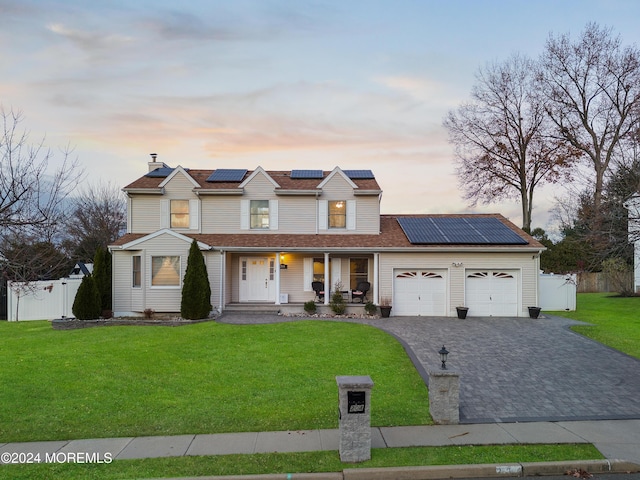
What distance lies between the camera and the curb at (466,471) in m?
4.94

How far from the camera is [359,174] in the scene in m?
21.1

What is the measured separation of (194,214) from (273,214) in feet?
13.2

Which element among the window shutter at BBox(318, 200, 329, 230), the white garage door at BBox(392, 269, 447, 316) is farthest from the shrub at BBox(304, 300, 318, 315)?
the window shutter at BBox(318, 200, 329, 230)

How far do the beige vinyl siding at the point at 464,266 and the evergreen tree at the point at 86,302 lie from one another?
1284 centimetres

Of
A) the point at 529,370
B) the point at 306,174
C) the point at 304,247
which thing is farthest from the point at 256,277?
the point at 529,370

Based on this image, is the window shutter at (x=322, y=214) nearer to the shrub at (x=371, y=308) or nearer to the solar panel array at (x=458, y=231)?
the solar panel array at (x=458, y=231)

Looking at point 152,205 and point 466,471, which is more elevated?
point 152,205

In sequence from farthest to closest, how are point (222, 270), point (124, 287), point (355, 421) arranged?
A: point (222, 270)
point (124, 287)
point (355, 421)

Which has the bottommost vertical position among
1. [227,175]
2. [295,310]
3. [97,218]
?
[295,310]

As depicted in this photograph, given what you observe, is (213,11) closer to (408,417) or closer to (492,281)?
(408,417)

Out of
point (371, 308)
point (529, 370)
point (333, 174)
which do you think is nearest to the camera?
point (529, 370)

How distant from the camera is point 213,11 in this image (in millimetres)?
13891

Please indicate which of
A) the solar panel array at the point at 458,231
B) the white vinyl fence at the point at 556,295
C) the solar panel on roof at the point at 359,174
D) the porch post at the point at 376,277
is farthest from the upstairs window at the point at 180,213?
the white vinyl fence at the point at 556,295

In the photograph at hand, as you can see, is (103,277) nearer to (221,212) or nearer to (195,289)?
(195,289)
